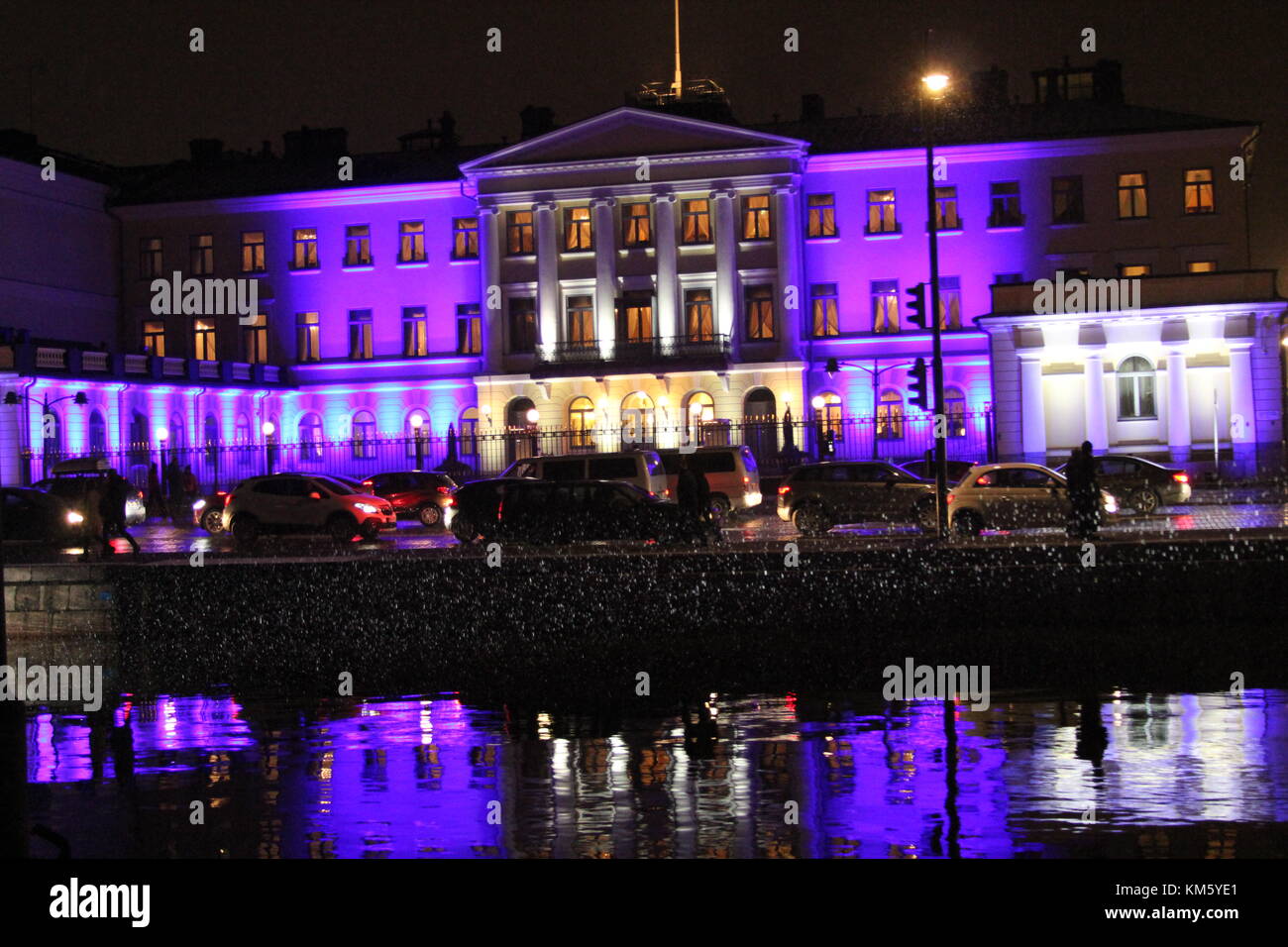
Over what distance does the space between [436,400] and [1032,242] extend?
25.5 meters

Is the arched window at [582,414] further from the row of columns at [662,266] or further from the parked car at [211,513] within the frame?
the parked car at [211,513]

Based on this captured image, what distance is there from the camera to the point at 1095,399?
50.5m

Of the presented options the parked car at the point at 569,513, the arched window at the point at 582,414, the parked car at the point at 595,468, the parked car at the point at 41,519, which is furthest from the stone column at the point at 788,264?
the parked car at the point at 41,519

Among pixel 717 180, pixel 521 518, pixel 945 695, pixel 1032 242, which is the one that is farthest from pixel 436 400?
pixel 945 695

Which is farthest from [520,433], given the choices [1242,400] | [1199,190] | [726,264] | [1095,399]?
[1199,190]

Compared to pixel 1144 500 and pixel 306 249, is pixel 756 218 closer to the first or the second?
pixel 306 249

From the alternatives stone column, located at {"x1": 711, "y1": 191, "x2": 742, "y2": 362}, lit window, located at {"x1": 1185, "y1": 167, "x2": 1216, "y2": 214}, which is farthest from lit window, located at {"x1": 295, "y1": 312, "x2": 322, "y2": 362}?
lit window, located at {"x1": 1185, "y1": 167, "x2": 1216, "y2": 214}

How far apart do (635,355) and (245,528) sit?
97.5ft

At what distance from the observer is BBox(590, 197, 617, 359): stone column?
63.3 m

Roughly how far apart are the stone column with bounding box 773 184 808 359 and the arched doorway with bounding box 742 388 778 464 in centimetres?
200

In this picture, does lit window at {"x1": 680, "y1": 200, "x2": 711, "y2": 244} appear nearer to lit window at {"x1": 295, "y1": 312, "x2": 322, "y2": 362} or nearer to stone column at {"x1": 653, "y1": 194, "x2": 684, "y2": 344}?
stone column at {"x1": 653, "y1": 194, "x2": 684, "y2": 344}

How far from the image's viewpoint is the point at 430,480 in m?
41.3

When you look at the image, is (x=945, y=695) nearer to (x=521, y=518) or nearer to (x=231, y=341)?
(x=521, y=518)

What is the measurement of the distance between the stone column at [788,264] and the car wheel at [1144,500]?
90.4ft
